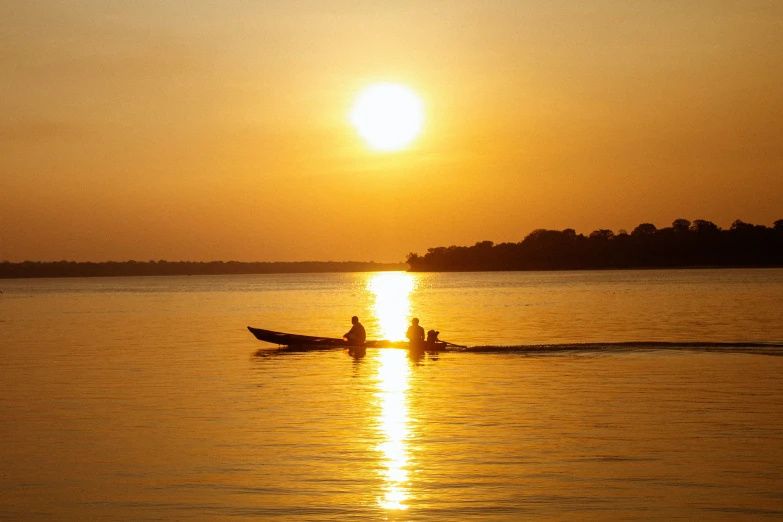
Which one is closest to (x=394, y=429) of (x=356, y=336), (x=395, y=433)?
(x=395, y=433)

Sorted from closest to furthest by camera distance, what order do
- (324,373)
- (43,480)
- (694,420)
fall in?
(43,480), (694,420), (324,373)

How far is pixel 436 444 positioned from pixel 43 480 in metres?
7.40

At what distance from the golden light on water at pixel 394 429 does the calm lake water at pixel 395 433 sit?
0.07m

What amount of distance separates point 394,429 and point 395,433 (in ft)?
1.69

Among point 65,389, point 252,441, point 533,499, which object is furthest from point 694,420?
point 65,389

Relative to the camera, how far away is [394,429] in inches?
820

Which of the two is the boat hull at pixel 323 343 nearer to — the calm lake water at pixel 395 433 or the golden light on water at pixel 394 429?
the calm lake water at pixel 395 433

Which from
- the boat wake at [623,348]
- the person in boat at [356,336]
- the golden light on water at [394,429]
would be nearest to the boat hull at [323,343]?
the person in boat at [356,336]

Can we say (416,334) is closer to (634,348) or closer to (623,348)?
(623,348)

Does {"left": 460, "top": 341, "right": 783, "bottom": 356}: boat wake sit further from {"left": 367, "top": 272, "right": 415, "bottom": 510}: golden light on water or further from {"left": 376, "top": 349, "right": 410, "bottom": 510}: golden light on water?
{"left": 376, "top": 349, "right": 410, "bottom": 510}: golden light on water

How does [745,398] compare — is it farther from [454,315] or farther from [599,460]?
[454,315]

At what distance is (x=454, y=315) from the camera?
7256 centimetres

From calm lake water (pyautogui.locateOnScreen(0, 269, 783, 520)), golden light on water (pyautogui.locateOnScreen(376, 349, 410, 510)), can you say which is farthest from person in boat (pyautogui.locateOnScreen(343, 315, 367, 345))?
golden light on water (pyautogui.locateOnScreen(376, 349, 410, 510))

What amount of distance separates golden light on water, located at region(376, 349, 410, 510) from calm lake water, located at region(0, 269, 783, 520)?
0.07 m
